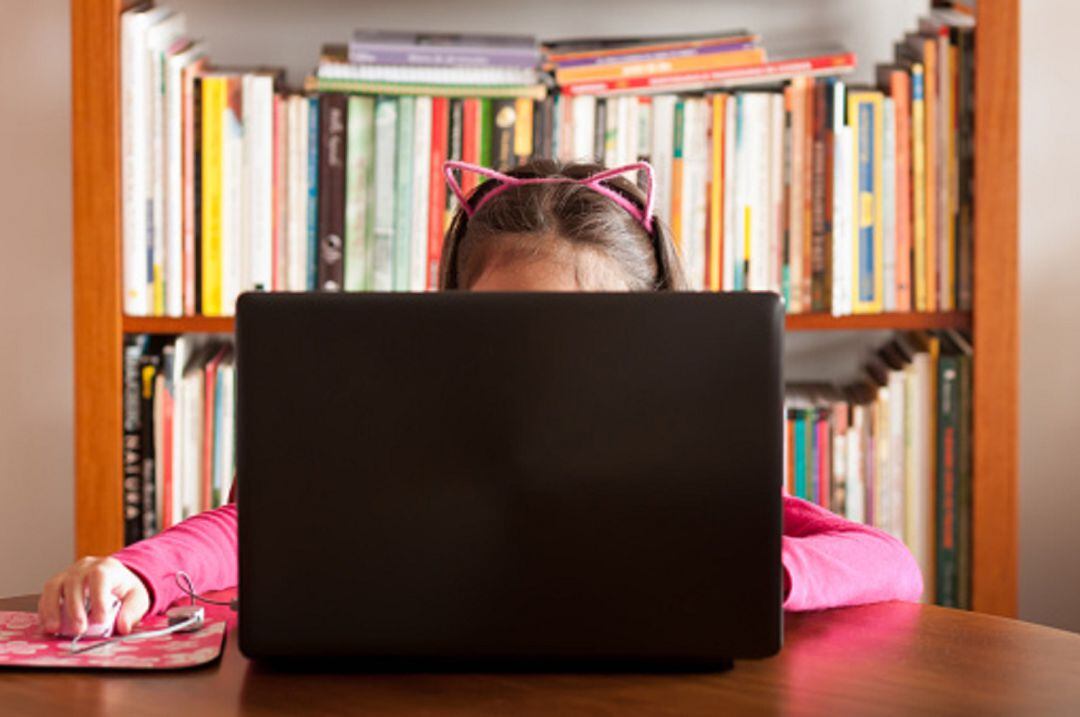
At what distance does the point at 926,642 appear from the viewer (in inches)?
30.4

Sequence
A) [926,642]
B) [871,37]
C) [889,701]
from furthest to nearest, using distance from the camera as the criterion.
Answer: [871,37] < [926,642] < [889,701]

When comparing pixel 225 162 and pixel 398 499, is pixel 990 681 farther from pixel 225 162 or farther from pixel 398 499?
pixel 225 162

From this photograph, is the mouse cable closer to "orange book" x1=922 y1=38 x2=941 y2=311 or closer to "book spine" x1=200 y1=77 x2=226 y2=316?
"book spine" x1=200 y1=77 x2=226 y2=316

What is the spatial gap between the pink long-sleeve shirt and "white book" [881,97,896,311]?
0.73 metres

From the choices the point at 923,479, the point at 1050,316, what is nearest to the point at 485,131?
the point at 923,479

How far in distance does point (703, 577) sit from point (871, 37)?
1.47m

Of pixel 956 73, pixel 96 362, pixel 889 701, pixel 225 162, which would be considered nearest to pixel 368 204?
pixel 225 162

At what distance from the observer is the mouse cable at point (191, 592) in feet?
2.84

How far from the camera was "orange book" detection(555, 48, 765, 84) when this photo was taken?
67.7 inches

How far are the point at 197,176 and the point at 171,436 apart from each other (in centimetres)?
32

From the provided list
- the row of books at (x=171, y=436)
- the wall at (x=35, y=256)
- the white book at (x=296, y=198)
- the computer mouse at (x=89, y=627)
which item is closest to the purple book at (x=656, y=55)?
the white book at (x=296, y=198)

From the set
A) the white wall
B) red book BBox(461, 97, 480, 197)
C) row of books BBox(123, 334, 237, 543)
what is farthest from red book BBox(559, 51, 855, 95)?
row of books BBox(123, 334, 237, 543)

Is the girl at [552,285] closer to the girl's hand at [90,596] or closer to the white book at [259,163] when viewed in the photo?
the girl's hand at [90,596]

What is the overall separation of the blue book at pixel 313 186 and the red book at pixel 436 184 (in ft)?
0.45
